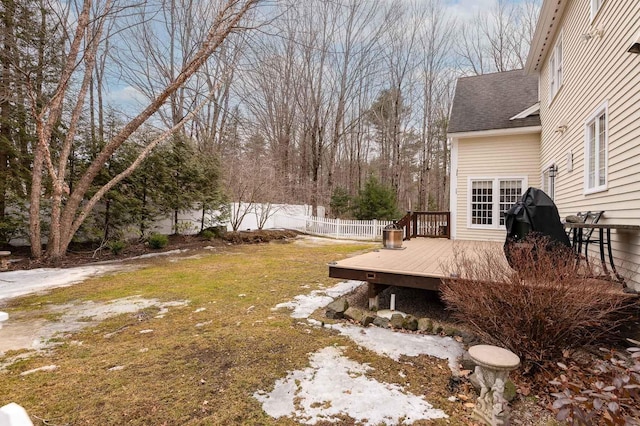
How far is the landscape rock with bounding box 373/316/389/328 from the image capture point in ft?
12.6

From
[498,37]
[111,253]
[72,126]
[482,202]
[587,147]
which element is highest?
[498,37]

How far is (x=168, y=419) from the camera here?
2047 mm

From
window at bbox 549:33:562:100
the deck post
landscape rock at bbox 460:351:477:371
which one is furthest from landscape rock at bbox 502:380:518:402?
window at bbox 549:33:562:100

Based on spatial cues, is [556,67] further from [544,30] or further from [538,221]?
[538,221]

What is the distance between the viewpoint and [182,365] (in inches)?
110

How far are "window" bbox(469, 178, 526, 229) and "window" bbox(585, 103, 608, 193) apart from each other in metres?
4.21

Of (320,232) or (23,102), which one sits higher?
(23,102)

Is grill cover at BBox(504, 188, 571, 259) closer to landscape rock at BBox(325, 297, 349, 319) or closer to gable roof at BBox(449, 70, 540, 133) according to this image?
landscape rock at BBox(325, 297, 349, 319)

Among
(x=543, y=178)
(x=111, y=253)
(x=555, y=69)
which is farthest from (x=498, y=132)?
(x=111, y=253)

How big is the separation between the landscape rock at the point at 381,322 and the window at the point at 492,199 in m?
7.02

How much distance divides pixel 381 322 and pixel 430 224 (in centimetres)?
740

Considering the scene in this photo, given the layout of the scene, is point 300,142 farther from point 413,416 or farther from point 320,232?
point 413,416

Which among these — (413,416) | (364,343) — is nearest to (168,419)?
(413,416)

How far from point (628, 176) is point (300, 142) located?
58.4 ft
